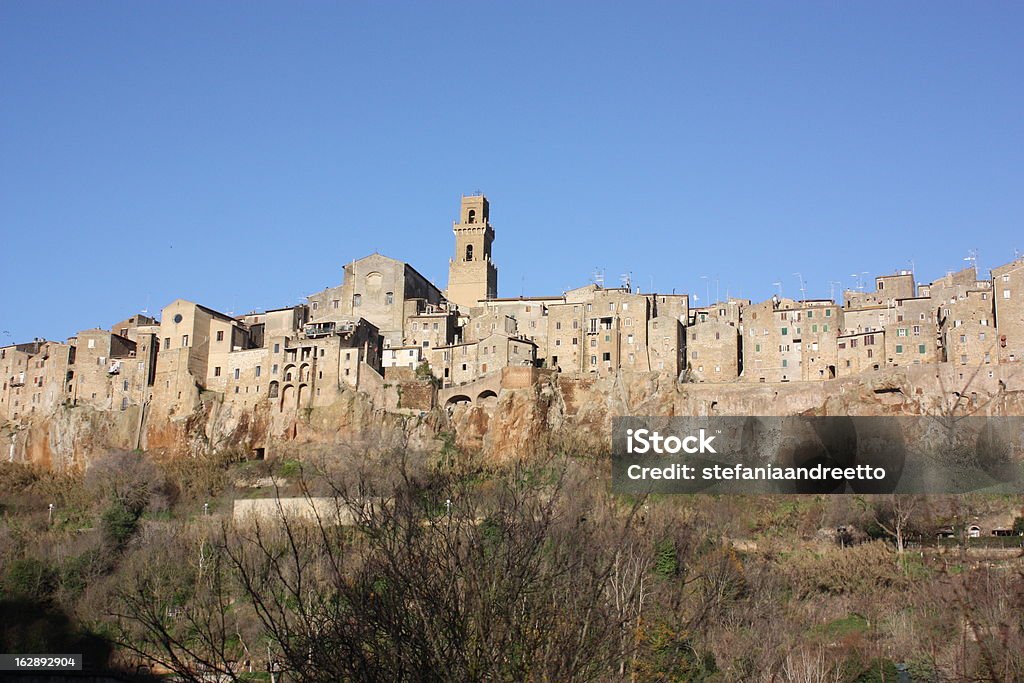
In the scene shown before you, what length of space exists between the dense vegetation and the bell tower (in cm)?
3099

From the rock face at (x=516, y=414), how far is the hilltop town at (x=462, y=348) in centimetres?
52

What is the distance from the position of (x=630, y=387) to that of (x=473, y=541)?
54591 mm

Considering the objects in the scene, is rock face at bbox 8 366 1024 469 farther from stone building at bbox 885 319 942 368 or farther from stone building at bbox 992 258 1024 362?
stone building at bbox 885 319 942 368

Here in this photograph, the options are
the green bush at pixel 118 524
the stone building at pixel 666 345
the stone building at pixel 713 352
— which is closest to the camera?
the green bush at pixel 118 524

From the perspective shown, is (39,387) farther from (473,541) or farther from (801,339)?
(473,541)

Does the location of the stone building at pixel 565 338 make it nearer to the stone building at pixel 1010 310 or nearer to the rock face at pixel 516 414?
the rock face at pixel 516 414

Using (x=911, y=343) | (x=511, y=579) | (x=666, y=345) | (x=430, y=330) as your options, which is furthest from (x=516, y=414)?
(x=511, y=579)

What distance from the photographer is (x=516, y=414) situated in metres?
73.4

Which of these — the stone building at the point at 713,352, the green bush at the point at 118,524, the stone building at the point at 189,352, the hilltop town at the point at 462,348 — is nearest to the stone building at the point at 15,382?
the hilltop town at the point at 462,348

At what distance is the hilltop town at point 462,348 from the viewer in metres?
76.9

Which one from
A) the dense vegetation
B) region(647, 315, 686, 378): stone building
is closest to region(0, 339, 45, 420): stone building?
the dense vegetation

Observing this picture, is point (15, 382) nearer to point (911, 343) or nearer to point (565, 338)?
point (565, 338)

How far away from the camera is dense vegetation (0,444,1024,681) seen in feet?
68.2

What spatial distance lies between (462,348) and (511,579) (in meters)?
61.3
